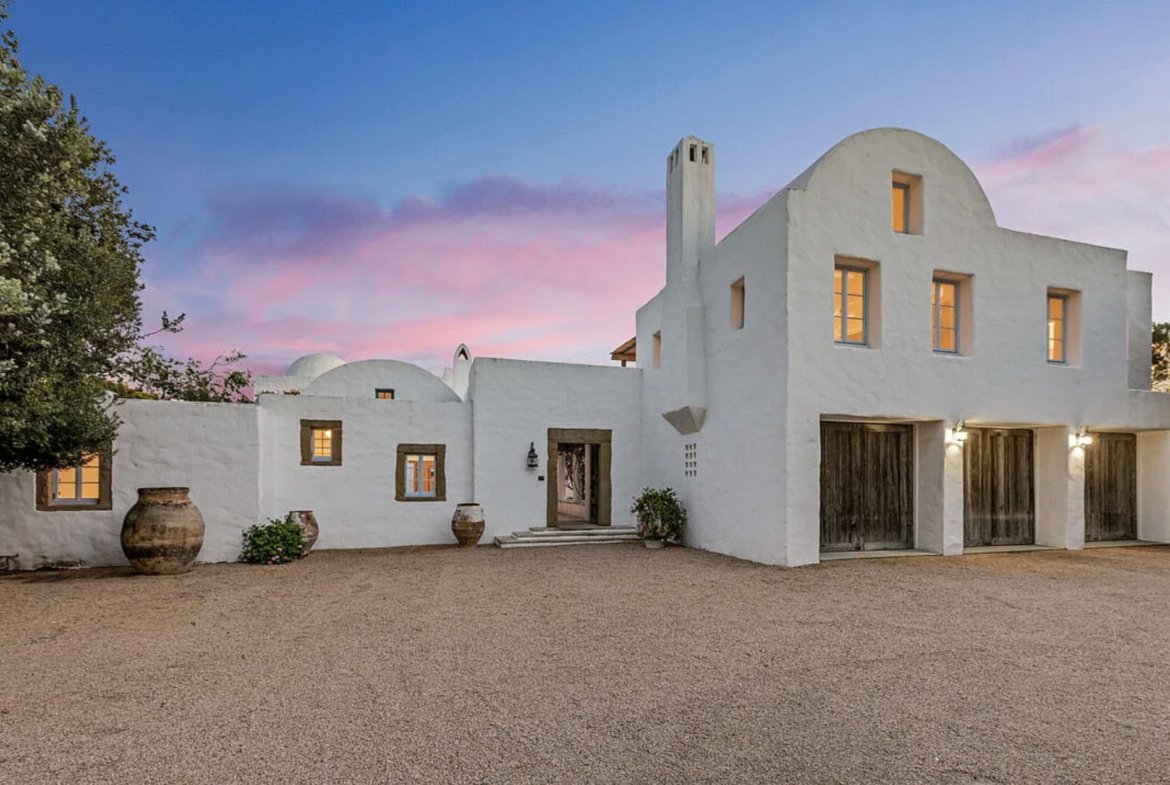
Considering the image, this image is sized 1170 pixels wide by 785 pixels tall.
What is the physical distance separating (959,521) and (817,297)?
463 cm

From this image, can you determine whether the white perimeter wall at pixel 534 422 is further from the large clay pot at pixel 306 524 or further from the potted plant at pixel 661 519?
the large clay pot at pixel 306 524

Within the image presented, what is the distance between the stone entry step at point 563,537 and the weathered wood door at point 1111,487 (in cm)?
924

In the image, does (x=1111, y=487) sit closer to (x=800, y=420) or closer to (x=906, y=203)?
(x=906, y=203)

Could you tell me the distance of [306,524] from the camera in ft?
33.7

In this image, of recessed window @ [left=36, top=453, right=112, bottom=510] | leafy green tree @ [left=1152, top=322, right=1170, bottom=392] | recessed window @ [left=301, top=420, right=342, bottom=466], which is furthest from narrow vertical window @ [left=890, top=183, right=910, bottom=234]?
recessed window @ [left=36, top=453, right=112, bottom=510]

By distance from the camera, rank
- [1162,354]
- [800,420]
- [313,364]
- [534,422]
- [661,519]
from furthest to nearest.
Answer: [313,364], [1162,354], [534,422], [661,519], [800,420]

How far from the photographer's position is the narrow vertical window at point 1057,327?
35.3 ft

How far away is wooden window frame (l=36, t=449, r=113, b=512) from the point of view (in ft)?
29.0

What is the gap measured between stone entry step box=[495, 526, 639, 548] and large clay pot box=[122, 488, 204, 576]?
513 cm

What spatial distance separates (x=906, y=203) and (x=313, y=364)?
1926cm

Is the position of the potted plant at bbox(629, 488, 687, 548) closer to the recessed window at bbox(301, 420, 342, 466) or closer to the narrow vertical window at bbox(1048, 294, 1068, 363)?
the recessed window at bbox(301, 420, 342, 466)

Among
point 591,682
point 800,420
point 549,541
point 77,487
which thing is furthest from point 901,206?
point 77,487

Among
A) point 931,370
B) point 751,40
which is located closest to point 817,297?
point 931,370

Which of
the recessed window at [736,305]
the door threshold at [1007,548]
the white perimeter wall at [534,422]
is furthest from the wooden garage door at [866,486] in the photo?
the white perimeter wall at [534,422]
